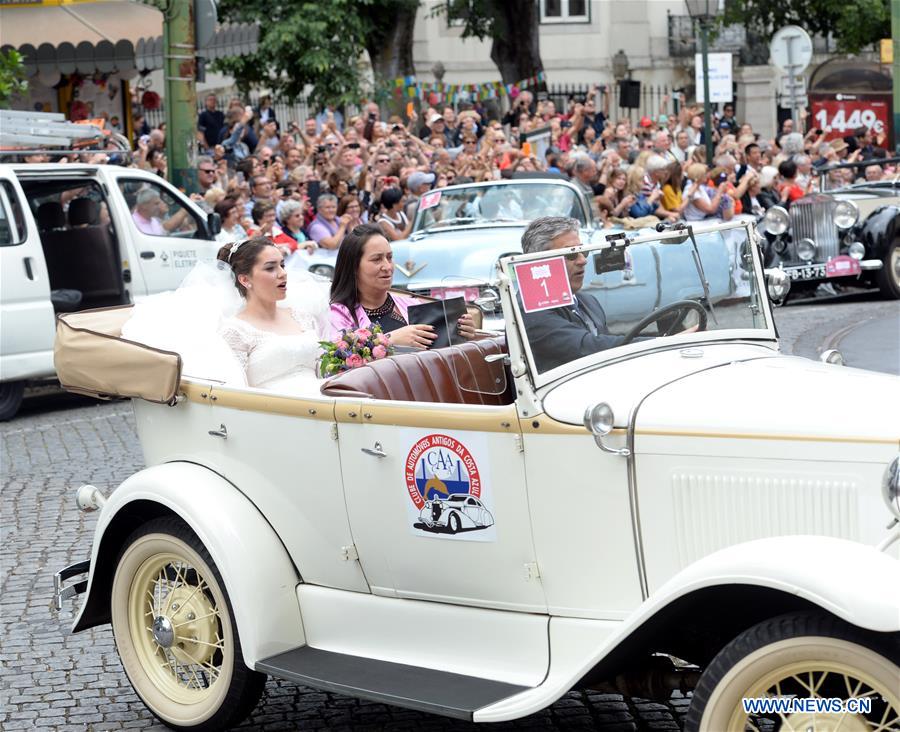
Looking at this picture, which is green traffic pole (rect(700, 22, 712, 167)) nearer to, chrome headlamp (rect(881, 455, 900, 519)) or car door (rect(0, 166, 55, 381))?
car door (rect(0, 166, 55, 381))

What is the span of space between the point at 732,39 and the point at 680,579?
42972 mm

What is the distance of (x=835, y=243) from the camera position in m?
15.2

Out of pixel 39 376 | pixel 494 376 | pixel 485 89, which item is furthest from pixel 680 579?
pixel 485 89

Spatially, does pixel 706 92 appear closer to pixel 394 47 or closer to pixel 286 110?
pixel 286 110

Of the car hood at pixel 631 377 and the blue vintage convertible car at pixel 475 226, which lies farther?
the blue vintage convertible car at pixel 475 226

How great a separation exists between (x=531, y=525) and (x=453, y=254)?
8444 millimetres

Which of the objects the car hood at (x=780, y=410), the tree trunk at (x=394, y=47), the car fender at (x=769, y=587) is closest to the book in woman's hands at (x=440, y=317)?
the car hood at (x=780, y=410)

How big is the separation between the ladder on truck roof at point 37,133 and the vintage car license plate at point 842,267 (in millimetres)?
7755

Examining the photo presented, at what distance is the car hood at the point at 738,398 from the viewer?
3666mm

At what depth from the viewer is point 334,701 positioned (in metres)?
5.09

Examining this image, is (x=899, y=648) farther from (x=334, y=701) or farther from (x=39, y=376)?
(x=39, y=376)

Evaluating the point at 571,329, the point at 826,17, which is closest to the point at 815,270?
the point at 571,329

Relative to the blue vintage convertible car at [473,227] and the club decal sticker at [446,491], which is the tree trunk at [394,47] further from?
the club decal sticker at [446,491]

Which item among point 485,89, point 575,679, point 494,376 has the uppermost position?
point 485,89
